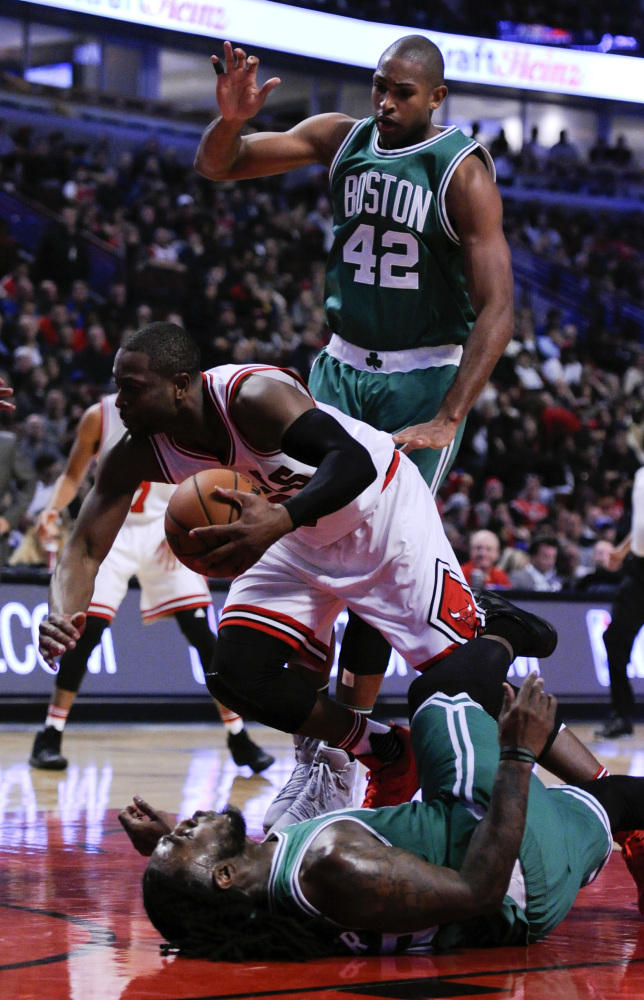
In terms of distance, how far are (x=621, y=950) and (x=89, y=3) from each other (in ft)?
67.7

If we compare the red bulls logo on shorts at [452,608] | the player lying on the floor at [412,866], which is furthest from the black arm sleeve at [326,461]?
the player lying on the floor at [412,866]

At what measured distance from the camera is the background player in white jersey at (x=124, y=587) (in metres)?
6.73

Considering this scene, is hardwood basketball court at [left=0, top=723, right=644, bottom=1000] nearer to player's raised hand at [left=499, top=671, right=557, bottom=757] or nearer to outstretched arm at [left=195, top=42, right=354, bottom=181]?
player's raised hand at [left=499, top=671, right=557, bottom=757]

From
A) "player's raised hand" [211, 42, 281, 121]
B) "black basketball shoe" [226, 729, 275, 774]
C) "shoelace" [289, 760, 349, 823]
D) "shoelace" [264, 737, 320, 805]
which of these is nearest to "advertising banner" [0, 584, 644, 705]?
"black basketball shoe" [226, 729, 275, 774]

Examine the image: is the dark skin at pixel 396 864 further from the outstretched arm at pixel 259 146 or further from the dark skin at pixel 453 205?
the outstretched arm at pixel 259 146

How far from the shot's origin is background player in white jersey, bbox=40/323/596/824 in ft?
11.3

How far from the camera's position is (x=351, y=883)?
2904mm

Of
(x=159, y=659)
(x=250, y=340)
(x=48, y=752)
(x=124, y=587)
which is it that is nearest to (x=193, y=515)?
(x=48, y=752)

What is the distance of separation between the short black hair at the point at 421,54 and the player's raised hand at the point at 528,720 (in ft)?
6.48

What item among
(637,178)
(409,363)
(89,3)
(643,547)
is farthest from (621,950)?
(637,178)

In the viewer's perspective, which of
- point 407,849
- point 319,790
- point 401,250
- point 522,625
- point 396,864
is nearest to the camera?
point 396,864

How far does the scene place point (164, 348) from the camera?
136 inches

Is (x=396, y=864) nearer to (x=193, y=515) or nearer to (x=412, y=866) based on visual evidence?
(x=412, y=866)

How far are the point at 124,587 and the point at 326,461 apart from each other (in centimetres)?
407
